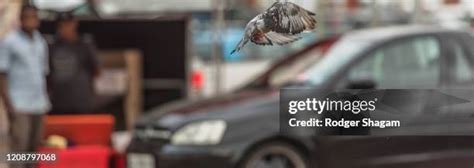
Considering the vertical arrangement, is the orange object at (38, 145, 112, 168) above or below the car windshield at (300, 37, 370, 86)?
below

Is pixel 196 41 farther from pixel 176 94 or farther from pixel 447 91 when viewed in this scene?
pixel 447 91

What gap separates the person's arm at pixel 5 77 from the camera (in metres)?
6.37

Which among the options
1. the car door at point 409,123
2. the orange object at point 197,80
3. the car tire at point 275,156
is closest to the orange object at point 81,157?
the car tire at point 275,156

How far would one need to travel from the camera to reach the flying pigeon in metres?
6.00

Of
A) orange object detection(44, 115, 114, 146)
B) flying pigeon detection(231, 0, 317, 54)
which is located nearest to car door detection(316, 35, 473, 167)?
flying pigeon detection(231, 0, 317, 54)

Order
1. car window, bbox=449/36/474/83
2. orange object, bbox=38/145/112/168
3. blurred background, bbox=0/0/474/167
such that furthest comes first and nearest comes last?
blurred background, bbox=0/0/474/167
car window, bbox=449/36/474/83
orange object, bbox=38/145/112/168

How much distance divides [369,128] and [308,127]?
37 centimetres

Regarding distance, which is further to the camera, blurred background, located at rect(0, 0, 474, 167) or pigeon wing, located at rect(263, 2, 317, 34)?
blurred background, located at rect(0, 0, 474, 167)

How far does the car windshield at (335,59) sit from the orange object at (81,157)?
4.99ft

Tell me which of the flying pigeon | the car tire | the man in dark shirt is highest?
the flying pigeon

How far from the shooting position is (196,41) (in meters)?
10.2

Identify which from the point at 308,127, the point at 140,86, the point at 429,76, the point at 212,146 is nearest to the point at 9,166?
the point at 212,146

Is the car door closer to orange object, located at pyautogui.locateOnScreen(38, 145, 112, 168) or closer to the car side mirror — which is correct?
the car side mirror

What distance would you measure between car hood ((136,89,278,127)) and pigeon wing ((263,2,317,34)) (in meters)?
0.93
